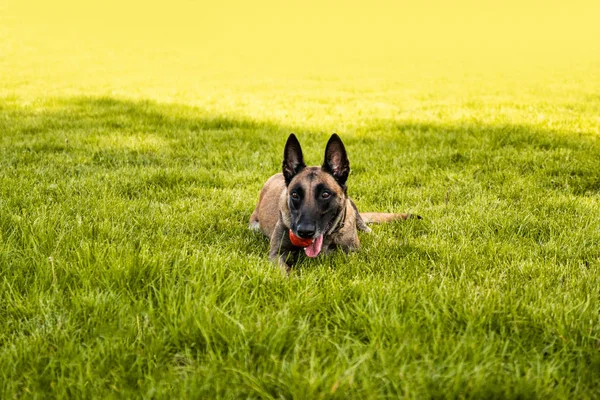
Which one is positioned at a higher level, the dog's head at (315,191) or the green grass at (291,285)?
the dog's head at (315,191)

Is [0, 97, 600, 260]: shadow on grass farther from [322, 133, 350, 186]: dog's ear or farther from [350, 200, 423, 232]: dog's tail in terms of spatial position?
[322, 133, 350, 186]: dog's ear

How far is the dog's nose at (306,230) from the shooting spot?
4.10 metres

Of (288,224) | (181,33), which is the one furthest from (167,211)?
(181,33)

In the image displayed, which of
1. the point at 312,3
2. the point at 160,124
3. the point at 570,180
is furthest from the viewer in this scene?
the point at 312,3

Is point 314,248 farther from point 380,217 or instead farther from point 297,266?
point 380,217

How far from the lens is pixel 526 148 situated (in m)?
8.16

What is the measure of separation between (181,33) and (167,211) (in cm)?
4847

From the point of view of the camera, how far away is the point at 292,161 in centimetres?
485

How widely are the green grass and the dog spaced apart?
0.19 m

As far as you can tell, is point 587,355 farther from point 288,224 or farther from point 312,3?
point 312,3

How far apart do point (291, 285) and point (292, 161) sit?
181 centimetres

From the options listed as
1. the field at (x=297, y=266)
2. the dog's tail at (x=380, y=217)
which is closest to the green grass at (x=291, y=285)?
the field at (x=297, y=266)

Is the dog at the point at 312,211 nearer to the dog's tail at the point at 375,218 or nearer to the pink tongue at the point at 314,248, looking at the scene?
the pink tongue at the point at 314,248

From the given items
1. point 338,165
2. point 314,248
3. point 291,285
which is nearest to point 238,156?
point 338,165
